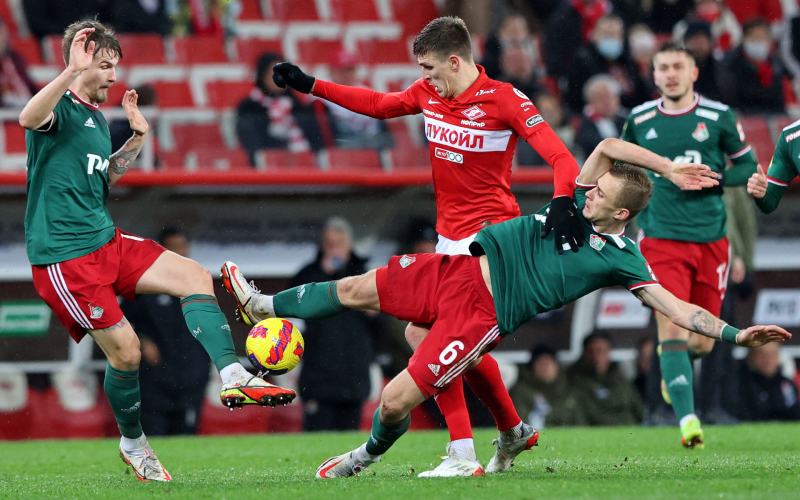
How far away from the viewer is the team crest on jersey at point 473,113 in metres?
5.41

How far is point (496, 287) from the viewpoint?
4785 millimetres

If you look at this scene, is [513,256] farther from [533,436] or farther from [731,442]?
[731,442]

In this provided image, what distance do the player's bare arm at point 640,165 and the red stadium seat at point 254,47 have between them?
23.8 ft

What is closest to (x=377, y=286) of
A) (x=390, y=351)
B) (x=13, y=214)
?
(x=390, y=351)

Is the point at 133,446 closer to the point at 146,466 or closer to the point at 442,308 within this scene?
the point at 146,466

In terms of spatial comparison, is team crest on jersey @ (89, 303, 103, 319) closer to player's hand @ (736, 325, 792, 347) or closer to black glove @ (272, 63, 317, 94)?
black glove @ (272, 63, 317, 94)

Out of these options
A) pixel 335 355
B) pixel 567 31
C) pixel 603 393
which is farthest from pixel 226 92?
pixel 603 393

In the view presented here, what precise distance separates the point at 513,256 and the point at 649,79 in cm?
721

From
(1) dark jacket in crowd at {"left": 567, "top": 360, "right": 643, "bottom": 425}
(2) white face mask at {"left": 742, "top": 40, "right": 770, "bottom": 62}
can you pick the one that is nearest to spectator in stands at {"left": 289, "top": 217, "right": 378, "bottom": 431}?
(1) dark jacket in crowd at {"left": 567, "top": 360, "right": 643, "bottom": 425}

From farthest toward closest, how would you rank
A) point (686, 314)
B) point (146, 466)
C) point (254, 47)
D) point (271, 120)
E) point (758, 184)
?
point (254, 47)
point (271, 120)
point (758, 184)
point (146, 466)
point (686, 314)

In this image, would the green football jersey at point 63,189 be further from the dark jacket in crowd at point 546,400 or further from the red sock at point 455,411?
the dark jacket in crowd at point 546,400

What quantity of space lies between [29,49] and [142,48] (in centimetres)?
127

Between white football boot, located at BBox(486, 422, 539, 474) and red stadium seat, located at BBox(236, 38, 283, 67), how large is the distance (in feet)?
24.1

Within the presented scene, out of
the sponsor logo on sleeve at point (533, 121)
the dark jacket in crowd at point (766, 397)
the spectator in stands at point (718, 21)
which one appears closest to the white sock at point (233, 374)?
the sponsor logo on sleeve at point (533, 121)
